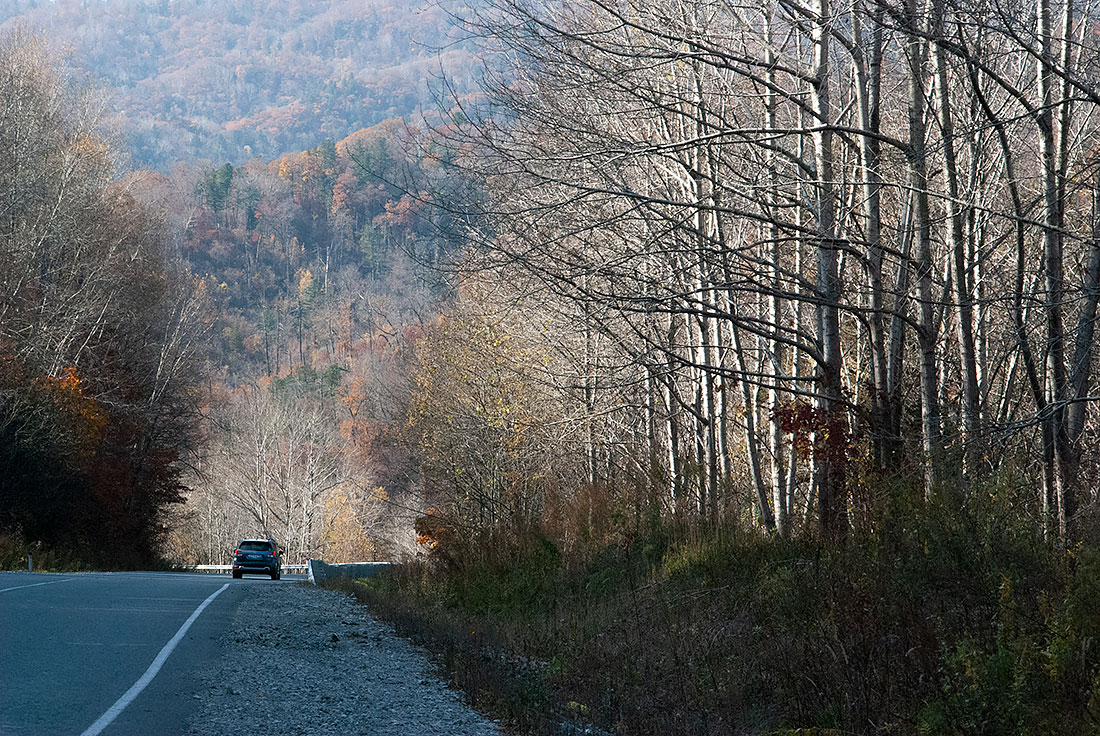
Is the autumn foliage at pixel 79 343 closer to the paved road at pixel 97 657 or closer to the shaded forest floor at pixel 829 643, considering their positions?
the paved road at pixel 97 657

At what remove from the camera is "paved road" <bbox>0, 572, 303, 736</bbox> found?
26.2 ft

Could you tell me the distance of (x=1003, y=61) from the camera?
57.0ft

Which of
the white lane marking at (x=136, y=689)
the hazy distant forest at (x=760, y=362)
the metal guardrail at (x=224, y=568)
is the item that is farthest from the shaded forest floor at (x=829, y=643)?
the metal guardrail at (x=224, y=568)

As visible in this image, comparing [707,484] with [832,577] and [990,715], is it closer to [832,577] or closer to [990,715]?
[832,577]

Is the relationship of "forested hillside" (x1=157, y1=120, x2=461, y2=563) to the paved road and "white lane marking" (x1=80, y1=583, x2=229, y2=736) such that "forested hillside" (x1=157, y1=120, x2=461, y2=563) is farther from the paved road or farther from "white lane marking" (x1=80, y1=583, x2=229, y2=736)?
the paved road

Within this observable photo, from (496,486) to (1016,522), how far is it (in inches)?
808

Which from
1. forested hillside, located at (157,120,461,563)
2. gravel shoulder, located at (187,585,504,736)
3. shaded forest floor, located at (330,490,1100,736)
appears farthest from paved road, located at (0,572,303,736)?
forested hillside, located at (157,120,461,563)

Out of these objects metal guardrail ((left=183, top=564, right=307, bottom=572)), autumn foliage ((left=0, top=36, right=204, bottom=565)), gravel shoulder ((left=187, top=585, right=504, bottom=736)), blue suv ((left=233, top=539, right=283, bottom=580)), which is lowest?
gravel shoulder ((left=187, top=585, right=504, bottom=736))

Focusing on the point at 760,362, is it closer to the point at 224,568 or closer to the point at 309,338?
the point at 224,568

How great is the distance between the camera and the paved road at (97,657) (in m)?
7.98

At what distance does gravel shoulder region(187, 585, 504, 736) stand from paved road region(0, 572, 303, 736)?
0.27m

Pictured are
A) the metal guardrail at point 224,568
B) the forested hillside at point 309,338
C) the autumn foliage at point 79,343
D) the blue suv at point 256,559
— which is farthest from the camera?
the forested hillside at point 309,338

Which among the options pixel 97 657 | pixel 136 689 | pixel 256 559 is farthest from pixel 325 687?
pixel 256 559

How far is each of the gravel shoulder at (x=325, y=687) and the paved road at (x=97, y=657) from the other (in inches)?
10.6
